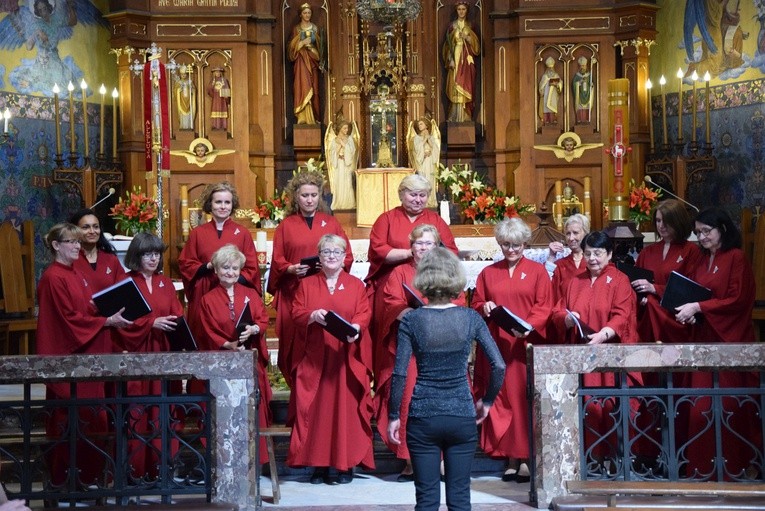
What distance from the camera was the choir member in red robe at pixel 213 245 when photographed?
7062 millimetres

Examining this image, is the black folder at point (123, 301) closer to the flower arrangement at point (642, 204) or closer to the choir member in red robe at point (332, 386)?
the choir member in red robe at point (332, 386)

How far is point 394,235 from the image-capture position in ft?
22.8

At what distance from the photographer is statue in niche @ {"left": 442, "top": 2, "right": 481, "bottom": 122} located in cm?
1219

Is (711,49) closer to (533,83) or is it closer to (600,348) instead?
(533,83)

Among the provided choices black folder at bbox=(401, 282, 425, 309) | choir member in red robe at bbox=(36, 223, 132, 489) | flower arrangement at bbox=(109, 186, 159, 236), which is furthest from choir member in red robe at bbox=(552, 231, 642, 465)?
flower arrangement at bbox=(109, 186, 159, 236)

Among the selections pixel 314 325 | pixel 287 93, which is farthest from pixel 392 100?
pixel 314 325

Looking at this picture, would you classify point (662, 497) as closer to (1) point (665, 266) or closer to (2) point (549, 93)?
(1) point (665, 266)

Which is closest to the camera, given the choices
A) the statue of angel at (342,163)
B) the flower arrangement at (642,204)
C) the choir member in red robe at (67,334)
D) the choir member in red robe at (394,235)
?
the choir member in red robe at (67,334)

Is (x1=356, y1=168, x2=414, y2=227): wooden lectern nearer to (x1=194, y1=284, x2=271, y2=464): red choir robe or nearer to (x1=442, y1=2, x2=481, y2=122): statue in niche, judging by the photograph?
(x1=442, y1=2, x2=481, y2=122): statue in niche

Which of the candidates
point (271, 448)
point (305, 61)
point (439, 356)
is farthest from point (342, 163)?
point (439, 356)

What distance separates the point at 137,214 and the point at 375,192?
2.17 meters

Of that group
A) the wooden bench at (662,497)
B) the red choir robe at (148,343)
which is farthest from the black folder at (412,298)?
the red choir robe at (148,343)

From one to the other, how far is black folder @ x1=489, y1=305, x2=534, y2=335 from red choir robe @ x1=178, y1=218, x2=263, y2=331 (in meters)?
1.58

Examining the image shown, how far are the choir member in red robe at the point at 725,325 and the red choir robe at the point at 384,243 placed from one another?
4.77ft
